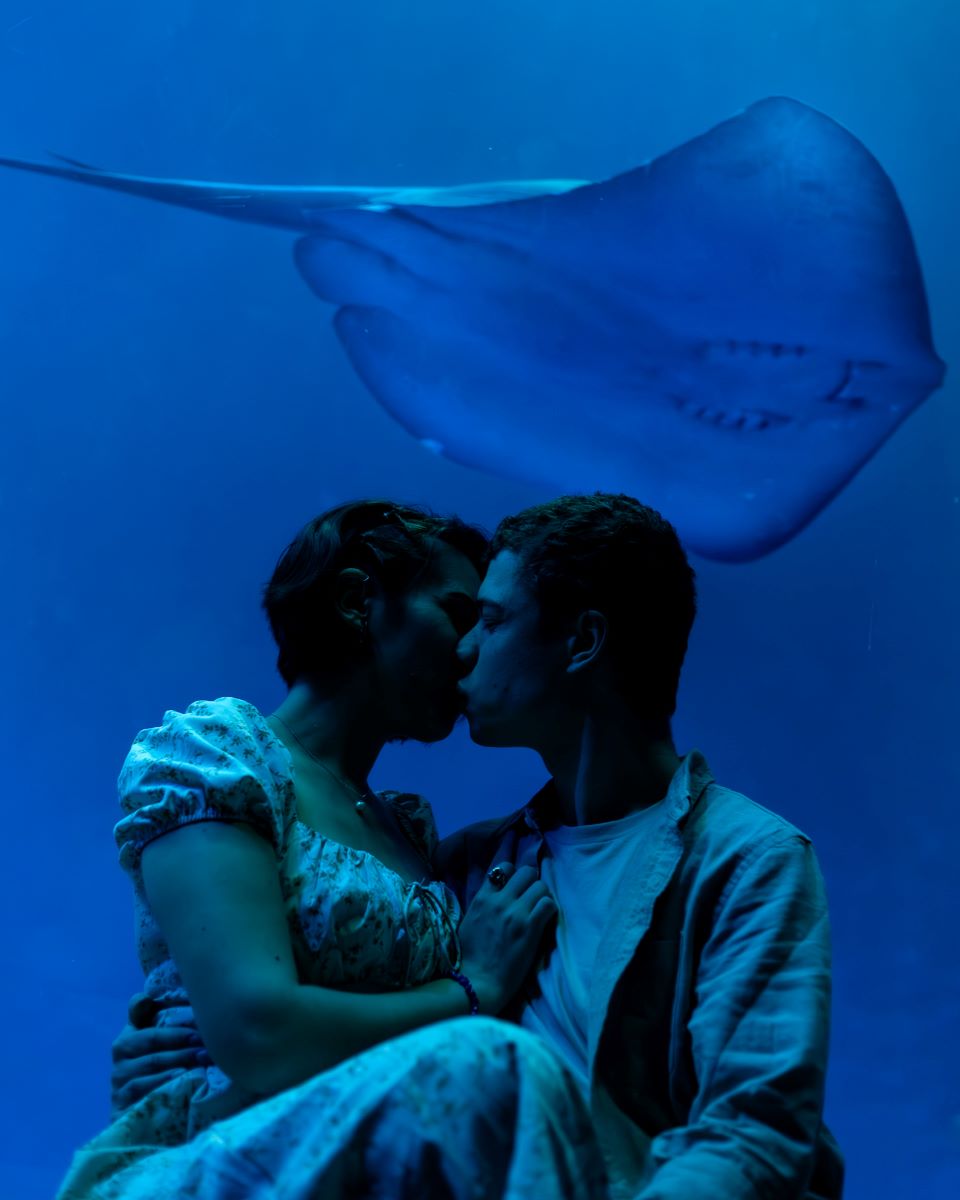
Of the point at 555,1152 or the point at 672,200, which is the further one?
the point at 672,200

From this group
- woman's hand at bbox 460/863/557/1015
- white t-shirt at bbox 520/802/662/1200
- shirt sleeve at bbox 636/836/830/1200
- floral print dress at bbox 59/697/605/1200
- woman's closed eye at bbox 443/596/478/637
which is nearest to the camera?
floral print dress at bbox 59/697/605/1200

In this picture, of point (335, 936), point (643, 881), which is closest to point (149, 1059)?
point (335, 936)

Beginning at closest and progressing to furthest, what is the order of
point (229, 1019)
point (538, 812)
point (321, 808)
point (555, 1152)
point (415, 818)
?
→ point (555, 1152) < point (229, 1019) < point (321, 808) < point (538, 812) < point (415, 818)

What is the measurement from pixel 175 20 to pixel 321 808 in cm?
386

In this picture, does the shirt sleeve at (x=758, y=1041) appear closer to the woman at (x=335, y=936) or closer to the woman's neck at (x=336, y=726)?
the woman at (x=335, y=936)

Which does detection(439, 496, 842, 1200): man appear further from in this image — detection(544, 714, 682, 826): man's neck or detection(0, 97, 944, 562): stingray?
detection(0, 97, 944, 562): stingray

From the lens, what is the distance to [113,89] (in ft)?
13.2

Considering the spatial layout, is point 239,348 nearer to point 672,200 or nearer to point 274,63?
point 274,63

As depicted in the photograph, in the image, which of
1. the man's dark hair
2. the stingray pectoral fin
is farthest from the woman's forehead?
the stingray pectoral fin

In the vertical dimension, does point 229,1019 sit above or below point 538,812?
below

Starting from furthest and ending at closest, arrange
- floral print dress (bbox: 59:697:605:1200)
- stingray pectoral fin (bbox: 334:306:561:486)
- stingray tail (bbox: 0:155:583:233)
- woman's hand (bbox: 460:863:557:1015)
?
stingray pectoral fin (bbox: 334:306:561:486) → stingray tail (bbox: 0:155:583:233) → woman's hand (bbox: 460:863:557:1015) → floral print dress (bbox: 59:697:605:1200)

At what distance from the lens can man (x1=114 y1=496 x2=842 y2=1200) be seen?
94cm

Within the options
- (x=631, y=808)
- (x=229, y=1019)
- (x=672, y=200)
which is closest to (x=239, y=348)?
(x=672, y=200)

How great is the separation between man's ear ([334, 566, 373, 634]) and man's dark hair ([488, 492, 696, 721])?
204 millimetres
